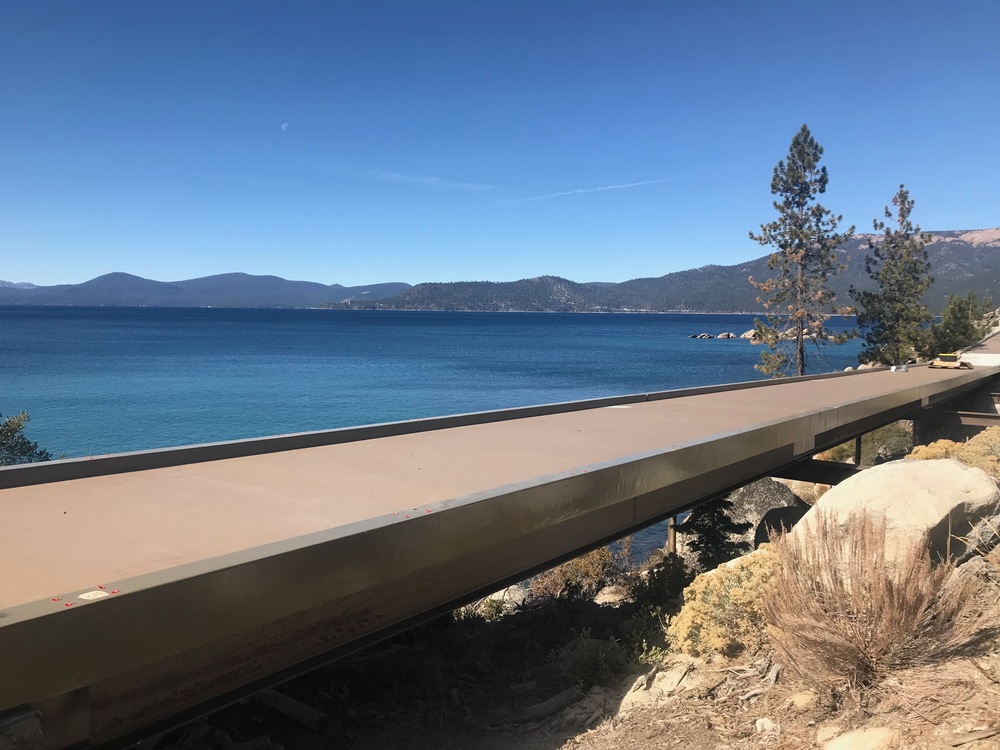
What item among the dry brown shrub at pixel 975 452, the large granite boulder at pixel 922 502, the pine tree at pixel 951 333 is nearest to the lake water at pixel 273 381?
the pine tree at pixel 951 333

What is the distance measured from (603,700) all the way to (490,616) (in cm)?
391

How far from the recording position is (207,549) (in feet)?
12.5

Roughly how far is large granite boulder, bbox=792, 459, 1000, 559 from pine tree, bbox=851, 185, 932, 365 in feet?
127

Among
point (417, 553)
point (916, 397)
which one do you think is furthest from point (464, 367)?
point (417, 553)

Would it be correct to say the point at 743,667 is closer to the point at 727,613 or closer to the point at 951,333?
the point at 727,613

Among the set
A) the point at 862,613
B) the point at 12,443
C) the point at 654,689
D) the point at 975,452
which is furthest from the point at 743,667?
the point at 12,443

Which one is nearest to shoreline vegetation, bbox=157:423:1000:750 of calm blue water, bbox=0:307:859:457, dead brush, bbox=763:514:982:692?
dead brush, bbox=763:514:982:692

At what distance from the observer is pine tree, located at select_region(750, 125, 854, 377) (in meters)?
38.1

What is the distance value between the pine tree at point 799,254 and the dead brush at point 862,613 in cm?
3534

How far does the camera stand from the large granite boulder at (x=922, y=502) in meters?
5.22

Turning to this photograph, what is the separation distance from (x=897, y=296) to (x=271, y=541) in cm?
4753

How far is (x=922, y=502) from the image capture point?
5406 millimetres

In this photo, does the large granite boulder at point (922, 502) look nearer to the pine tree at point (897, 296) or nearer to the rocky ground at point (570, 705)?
the rocky ground at point (570, 705)

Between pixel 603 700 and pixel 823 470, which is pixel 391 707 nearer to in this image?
pixel 603 700
